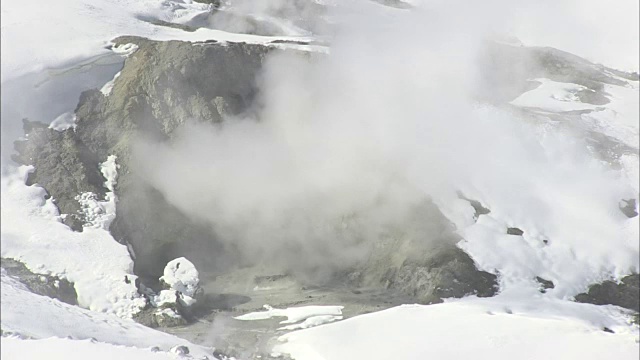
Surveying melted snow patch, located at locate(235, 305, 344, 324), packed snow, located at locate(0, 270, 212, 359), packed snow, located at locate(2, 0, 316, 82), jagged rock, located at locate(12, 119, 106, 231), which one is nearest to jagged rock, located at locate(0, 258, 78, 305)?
packed snow, located at locate(0, 270, 212, 359)

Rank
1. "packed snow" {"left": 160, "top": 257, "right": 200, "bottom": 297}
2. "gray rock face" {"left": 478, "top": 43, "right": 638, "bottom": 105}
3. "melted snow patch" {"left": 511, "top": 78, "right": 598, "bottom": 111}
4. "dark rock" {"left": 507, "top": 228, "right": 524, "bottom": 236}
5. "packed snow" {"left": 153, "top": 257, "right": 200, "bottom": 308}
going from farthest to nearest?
"gray rock face" {"left": 478, "top": 43, "right": 638, "bottom": 105}
"melted snow patch" {"left": 511, "top": 78, "right": 598, "bottom": 111}
"dark rock" {"left": 507, "top": 228, "right": 524, "bottom": 236}
"packed snow" {"left": 160, "top": 257, "right": 200, "bottom": 297}
"packed snow" {"left": 153, "top": 257, "right": 200, "bottom": 308}

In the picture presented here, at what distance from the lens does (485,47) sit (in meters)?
24.7

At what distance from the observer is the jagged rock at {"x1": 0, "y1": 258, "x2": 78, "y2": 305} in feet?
45.8

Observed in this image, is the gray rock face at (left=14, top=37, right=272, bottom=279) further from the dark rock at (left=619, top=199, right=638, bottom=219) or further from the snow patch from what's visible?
the dark rock at (left=619, top=199, right=638, bottom=219)

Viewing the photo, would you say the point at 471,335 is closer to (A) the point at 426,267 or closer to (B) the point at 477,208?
(A) the point at 426,267

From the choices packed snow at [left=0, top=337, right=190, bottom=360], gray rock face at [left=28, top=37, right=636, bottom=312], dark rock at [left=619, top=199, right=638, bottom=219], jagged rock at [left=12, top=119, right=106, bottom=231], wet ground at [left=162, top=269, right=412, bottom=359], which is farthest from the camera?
dark rock at [left=619, top=199, right=638, bottom=219]

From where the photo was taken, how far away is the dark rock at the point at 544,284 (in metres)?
15.0

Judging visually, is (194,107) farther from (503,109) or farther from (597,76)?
(597,76)

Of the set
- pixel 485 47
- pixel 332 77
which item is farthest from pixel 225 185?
pixel 485 47

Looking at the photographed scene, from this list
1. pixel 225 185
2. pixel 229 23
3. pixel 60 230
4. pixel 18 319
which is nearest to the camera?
pixel 18 319

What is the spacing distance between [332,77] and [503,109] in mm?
4877

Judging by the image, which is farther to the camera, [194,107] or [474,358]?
[194,107]

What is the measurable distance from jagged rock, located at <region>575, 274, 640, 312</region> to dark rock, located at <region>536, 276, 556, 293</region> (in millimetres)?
543

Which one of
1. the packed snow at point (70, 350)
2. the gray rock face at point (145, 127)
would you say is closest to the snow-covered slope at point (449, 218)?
the packed snow at point (70, 350)
